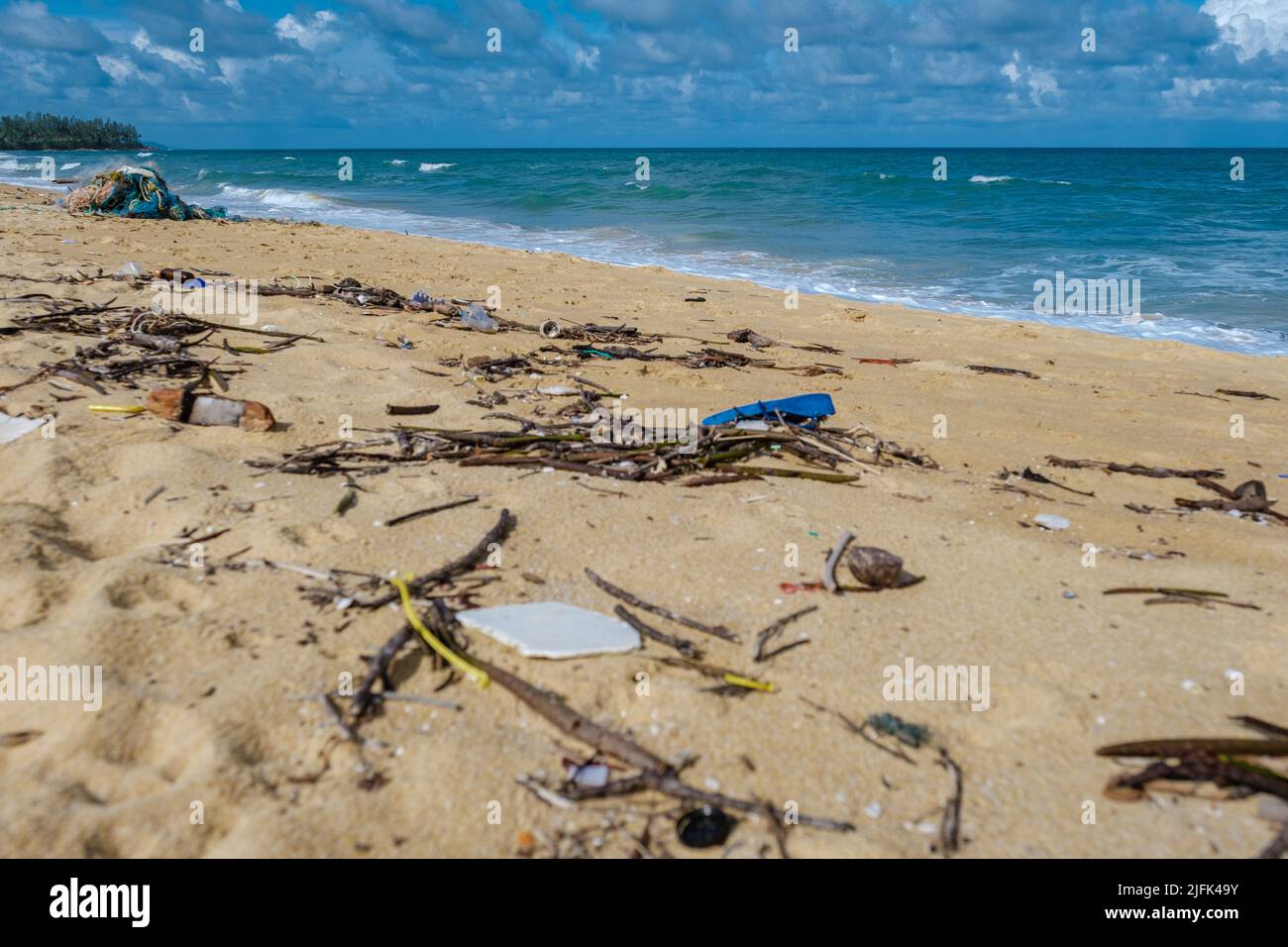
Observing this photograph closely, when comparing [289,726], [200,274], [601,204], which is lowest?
[289,726]

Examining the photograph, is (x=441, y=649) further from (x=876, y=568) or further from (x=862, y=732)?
(x=876, y=568)

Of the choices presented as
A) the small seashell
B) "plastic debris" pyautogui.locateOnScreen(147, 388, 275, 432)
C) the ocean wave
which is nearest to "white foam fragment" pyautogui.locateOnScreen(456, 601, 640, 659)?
the small seashell

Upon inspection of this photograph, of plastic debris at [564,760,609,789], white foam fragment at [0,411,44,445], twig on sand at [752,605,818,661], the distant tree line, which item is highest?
the distant tree line

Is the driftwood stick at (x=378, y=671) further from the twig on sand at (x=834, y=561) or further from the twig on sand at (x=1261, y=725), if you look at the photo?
the twig on sand at (x=1261, y=725)

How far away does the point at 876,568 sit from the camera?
9.41ft

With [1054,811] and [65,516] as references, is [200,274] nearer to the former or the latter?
[65,516]

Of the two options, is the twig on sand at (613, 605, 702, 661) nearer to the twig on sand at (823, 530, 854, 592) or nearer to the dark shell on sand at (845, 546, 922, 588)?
the twig on sand at (823, 530, 854, 592)

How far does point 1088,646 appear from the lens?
2578 mm

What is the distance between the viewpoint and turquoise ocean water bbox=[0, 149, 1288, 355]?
12203 mm

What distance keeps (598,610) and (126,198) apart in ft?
56.1

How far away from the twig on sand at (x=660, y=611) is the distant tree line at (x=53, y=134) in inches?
2738

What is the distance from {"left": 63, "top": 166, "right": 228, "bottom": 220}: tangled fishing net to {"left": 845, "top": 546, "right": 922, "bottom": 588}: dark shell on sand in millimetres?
16738
